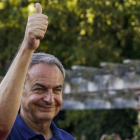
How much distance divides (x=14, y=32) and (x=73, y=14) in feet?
7.14

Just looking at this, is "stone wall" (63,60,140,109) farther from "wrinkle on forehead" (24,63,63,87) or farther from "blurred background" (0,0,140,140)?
"wrinkle on forehead" (24,63,63,87)

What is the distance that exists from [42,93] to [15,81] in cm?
44

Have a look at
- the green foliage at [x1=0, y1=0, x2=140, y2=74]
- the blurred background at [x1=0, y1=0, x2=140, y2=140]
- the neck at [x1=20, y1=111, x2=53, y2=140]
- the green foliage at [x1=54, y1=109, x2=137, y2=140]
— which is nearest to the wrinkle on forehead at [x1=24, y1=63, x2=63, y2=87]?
the neck at [x1=20, y1=111, x2=53, y2=140]

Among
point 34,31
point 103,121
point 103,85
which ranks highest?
point 34,31

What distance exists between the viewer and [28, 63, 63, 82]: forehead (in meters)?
2.06

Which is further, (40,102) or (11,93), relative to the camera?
(40,102)

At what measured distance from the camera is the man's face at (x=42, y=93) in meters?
2.03

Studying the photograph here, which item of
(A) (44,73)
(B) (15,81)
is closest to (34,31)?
(B) (15,81)

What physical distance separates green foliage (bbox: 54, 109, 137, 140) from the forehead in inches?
501

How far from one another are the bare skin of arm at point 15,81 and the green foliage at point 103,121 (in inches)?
520

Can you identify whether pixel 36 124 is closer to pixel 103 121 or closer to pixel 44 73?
pixel 44 73

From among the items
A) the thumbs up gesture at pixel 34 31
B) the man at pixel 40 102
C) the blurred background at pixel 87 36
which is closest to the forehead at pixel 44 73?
the man at pixel 40 102

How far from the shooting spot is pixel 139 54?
1458 cm

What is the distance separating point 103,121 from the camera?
15.2 m
